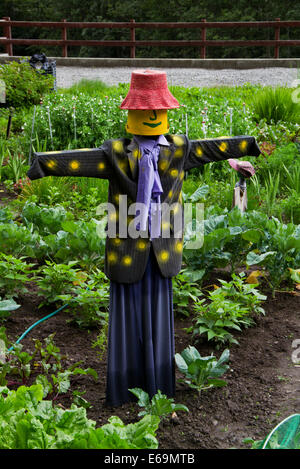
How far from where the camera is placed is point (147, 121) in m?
2.74

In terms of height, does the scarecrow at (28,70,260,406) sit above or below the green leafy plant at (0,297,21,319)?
above

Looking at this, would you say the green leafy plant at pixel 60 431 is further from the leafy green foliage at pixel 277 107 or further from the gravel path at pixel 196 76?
the gravel path at pixel 196 76

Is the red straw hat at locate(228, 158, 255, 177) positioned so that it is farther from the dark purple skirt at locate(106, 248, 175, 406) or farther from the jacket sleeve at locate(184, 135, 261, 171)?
the dark purple skirt at locate(106, 248, 175, 406)

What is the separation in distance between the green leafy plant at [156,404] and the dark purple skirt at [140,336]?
14cm

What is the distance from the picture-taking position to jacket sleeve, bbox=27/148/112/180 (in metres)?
2.71

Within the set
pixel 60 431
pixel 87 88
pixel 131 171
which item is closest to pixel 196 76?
pixel 87 88

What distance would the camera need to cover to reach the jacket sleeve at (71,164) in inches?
107

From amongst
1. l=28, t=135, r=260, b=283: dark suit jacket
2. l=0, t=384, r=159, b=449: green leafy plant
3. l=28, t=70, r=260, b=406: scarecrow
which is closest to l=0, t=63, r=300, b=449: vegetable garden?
l=0, t=384, r=159, b=449: green leafy plant

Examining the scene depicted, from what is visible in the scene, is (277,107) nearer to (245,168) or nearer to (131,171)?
(245,168)

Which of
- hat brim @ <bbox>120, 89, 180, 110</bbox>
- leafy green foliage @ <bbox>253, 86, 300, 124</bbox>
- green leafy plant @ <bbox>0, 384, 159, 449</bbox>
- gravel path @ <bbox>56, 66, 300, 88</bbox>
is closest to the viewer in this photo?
green leafy plant @ <bbox>0, 384, 159, 449</bbox>

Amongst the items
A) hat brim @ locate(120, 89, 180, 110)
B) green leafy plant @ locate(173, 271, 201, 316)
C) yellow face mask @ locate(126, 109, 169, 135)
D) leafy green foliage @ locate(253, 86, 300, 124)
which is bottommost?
green leafy plant @ locate(173, 271, 201, 316)
